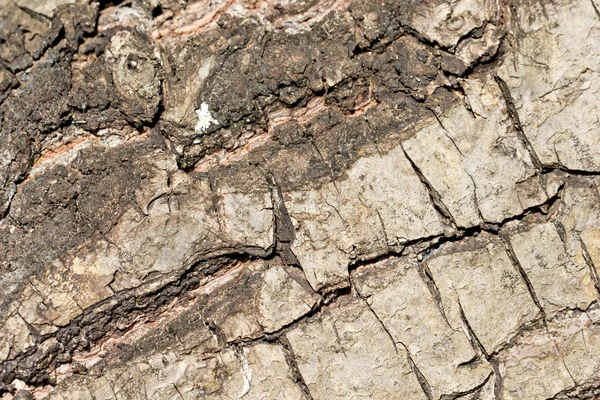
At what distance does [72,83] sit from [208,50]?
467mm

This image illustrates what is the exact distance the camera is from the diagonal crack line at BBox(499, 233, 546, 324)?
80.2 inches

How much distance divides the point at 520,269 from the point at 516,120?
48 centimetres

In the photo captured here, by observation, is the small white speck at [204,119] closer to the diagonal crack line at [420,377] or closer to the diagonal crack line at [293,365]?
the diagonal crack line at [293,365]

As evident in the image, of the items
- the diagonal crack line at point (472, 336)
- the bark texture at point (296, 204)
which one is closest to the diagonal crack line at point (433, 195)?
the bark texture at point (296, 204)

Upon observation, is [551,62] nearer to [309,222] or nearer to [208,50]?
[309,222]

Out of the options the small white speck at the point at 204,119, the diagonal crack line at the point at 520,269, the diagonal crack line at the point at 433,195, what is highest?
the small white speck at the point at 204,119

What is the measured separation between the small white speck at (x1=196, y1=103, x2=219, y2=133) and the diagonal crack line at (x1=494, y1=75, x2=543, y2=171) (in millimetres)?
922

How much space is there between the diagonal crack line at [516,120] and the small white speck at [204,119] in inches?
36.3

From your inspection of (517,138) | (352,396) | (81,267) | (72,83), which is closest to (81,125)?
(72,83)

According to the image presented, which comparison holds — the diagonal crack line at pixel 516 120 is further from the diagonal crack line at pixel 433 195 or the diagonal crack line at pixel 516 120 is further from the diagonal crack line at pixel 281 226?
the diagonal crack line at pixel 281 226

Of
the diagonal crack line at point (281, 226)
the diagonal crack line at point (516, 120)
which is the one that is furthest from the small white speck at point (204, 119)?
the diagonal crack line at point (516, 120)

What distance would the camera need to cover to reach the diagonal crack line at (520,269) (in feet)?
6.68

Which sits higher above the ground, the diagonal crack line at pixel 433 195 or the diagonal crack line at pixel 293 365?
the diagonal crack line at pixel 433 195

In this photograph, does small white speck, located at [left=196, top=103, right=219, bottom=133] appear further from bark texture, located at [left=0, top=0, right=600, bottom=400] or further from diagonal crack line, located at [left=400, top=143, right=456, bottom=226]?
diagonal crack line, located at [left=400, top=143, right=456, bottom=226]
